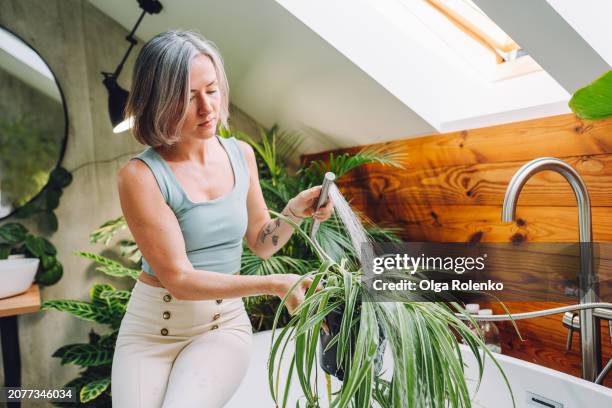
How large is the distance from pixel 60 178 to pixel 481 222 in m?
1.98

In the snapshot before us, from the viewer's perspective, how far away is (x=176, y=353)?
1.06 m

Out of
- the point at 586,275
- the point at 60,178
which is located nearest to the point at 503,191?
the point at 586,275

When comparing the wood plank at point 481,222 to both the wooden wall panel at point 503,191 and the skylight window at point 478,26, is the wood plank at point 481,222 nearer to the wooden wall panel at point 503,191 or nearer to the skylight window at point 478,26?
the wooden wall panel at point 503,191

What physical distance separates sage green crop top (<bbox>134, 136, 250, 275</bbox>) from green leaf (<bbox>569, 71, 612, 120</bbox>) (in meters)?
0.74

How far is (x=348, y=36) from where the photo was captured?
1642 millimetres

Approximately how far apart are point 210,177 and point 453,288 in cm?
61

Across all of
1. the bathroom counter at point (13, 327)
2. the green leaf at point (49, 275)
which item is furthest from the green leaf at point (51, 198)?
the bathroom counter at point (13, 327)

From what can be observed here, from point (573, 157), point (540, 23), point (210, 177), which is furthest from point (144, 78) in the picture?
point (573, 157)

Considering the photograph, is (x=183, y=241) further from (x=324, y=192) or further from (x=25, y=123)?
(x=25, y=123)

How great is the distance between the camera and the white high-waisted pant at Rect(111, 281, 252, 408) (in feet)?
3.23

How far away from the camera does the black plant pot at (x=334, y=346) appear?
2.61 ft

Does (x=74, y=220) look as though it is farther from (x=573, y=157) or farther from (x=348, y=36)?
(x=573, y=157)

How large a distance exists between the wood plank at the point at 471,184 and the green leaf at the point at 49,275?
146cm

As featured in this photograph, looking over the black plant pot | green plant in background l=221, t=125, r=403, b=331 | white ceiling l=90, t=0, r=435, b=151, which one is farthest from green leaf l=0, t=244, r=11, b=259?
the black plant pot
